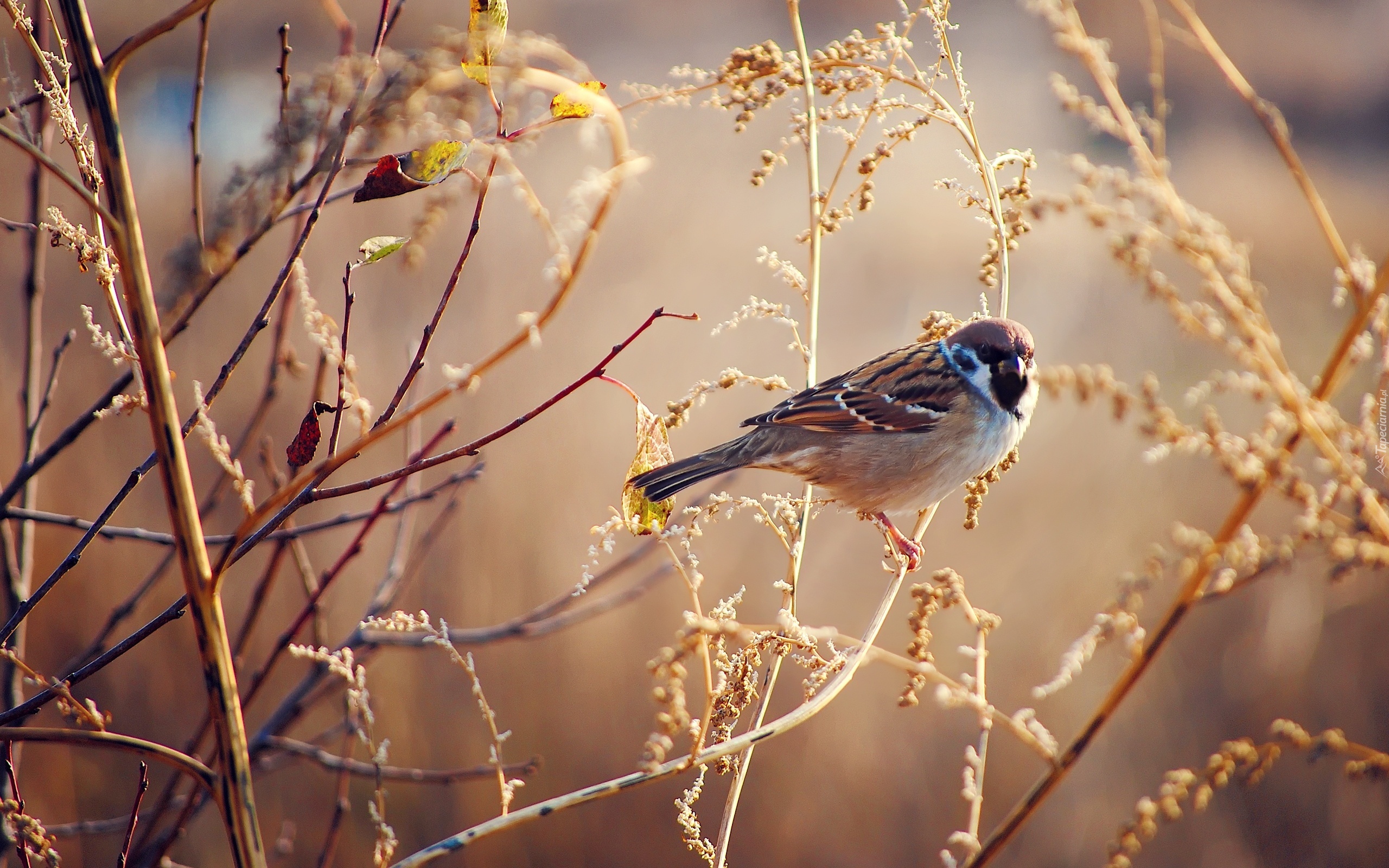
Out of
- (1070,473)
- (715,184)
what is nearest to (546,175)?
(715,184)

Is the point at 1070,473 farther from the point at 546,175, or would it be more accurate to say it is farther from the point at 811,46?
the point at 811,46

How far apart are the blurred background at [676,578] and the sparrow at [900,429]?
1118mm

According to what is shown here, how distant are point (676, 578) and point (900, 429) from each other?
177 cm

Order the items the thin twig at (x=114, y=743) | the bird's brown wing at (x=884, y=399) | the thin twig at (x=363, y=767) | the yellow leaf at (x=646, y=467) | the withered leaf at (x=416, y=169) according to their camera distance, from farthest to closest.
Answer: the bird's brown wing at (x=884, y=399) < the thin twig at (x=363, y=767) < the yellow leaf at (x=646, y=467) < the withered leaf at (x=416, y=169) < the thin twig at (x=114, y=743)

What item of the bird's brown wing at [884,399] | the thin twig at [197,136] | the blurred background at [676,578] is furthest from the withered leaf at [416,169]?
the blurred background at [676,578]

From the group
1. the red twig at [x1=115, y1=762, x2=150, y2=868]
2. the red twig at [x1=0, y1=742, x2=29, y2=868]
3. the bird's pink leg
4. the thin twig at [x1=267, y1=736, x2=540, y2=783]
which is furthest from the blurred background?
the red twig at [x1=115, y1=762, x2=150, y2=868]

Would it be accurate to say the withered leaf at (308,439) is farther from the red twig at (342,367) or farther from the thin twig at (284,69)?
the thin twig at (284,69)

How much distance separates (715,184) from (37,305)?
15.9ft

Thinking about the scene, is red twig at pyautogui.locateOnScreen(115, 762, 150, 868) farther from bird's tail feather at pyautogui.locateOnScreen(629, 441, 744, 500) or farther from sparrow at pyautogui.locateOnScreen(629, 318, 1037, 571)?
sparrow at pyautogui.locateOnScreen(629, 318, 1037, 571)

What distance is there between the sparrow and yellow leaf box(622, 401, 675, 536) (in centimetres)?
83

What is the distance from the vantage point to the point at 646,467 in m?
0.93

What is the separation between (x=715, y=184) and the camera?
5.77 m

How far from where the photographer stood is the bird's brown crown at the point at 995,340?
5.74 feet

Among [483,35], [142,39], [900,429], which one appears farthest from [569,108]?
[900,429]
